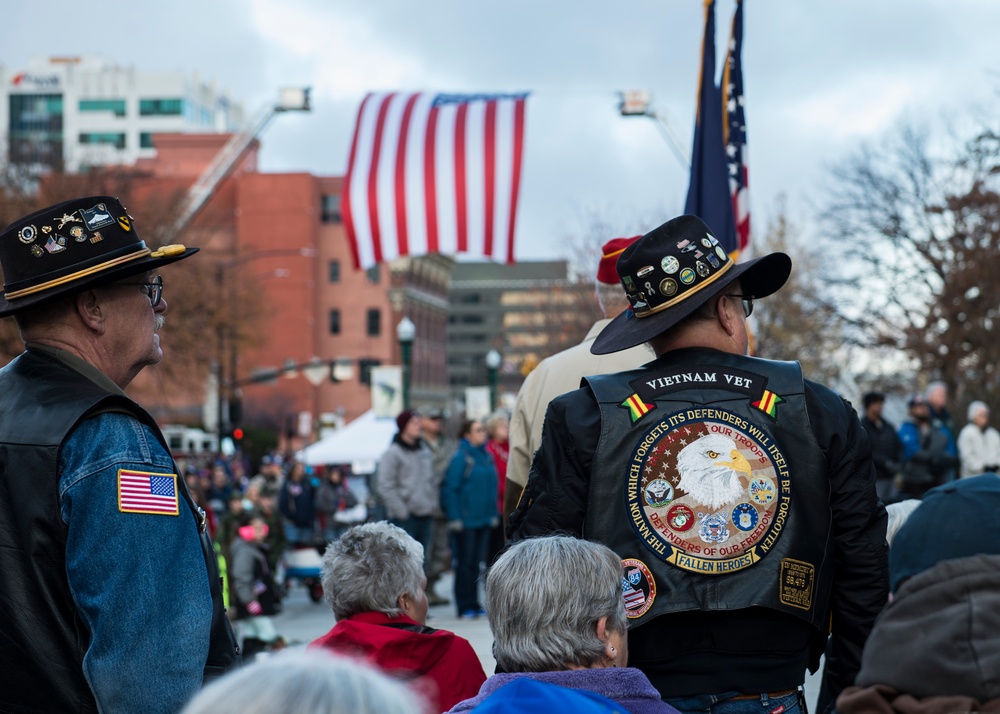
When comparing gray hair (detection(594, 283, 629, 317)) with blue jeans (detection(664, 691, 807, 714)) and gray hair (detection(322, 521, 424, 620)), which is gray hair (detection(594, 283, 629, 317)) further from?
blue jeans (detection(664, 691, 807, 714))

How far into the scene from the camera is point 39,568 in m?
2.80

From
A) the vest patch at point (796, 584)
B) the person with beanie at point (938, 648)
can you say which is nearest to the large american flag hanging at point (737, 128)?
the vest patch at point (796, 584)

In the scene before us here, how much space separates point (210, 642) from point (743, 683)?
1289 mm

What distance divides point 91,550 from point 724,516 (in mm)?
1518

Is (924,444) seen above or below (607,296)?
below

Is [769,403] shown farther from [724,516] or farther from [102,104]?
[102,104]

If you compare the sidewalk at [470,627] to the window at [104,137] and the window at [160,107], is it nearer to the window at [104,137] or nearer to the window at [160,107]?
the window at [104,137]

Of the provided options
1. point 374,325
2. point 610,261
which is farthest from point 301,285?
point 610,261

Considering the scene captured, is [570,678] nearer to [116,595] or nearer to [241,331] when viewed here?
[116,595]

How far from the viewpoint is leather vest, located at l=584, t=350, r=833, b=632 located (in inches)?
128

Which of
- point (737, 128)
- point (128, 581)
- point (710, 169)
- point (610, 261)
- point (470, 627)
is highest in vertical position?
point (737, 128)

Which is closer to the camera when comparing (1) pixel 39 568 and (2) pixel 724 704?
(1) pixel 39 568

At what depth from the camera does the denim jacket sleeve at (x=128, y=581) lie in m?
2.71

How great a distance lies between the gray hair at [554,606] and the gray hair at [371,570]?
143 centimetres
